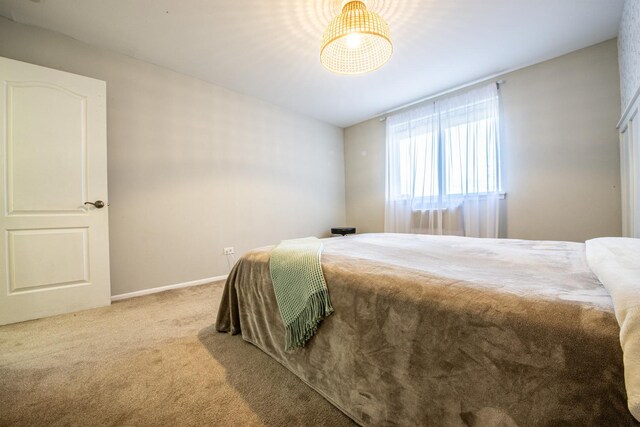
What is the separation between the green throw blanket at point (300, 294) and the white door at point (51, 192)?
1.98 m

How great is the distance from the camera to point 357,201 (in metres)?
4.48

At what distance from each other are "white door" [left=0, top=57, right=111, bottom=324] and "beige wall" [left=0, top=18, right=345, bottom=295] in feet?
0.67

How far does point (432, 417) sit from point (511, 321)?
39cm

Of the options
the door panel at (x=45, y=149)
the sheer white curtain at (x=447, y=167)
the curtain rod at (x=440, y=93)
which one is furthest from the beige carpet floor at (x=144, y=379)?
the curtain rod at (x=440, y=93)

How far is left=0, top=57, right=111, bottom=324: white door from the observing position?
6.12ft

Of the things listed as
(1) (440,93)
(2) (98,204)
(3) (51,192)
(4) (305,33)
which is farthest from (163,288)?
(1) (440,93)

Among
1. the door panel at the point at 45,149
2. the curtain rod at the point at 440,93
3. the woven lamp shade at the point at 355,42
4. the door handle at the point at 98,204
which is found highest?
the curtain rod at the point at 440,93

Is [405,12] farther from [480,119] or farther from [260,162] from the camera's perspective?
[260,162]

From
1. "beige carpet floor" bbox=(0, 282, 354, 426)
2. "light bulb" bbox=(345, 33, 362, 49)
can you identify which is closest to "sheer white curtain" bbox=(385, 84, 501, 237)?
"light bulb" bbox=(345, 33, 362, 49)

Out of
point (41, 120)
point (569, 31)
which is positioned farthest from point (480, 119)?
point (41, 120)

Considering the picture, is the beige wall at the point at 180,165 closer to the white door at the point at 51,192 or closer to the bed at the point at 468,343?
the white door at the point at 51,192

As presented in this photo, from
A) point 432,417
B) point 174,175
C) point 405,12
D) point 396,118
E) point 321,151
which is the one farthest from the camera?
point 321,151

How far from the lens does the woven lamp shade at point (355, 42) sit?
1.50 metres

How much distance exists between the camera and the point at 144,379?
1224 mm
